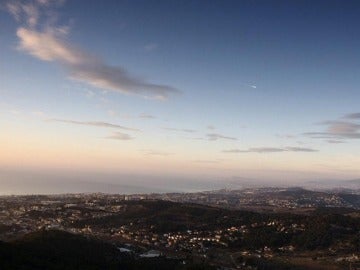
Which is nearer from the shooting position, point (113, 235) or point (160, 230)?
point (113, 235)

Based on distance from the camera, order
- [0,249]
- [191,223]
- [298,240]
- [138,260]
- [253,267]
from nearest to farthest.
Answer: [0,249], [138,260], [253,267], [298,240], [191,223]

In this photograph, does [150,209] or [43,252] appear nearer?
[43,252]

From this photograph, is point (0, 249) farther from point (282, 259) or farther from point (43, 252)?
point (282, 259)

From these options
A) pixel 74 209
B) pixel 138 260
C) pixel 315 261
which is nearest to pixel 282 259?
pixel 315 261

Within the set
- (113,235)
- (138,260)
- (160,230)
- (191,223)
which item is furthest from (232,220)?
(138,260)

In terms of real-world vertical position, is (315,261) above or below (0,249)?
below

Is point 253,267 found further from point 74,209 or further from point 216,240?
point 74,209

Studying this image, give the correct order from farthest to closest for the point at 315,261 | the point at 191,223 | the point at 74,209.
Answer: the point at 74,209 → the point at 191,223 → the point at 315,261

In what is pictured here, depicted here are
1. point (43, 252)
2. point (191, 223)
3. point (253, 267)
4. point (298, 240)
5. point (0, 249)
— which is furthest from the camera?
point (191, 223)

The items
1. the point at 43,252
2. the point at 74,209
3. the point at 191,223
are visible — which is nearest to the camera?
the point at 43,252
